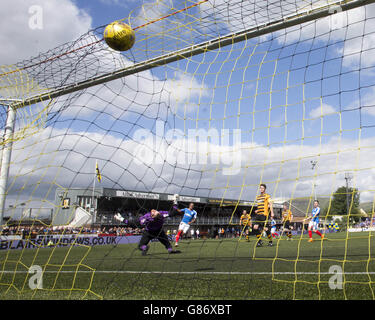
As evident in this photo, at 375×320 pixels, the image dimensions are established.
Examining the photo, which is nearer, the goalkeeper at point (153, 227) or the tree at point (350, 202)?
the tree at point (350, 202)

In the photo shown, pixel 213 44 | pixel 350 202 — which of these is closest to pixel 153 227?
pixel 213 44

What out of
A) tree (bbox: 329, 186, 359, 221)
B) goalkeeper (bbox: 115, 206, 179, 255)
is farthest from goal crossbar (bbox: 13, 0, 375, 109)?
goalkeeper (bbox: 115, 206, 179, 255)

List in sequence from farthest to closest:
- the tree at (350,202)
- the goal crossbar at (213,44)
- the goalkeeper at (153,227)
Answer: the goalkeeper at (153,227), the goal crossbar at (213,44), the tree at (350,202)

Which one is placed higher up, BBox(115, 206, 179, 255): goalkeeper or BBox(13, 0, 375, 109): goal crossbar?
BBox(13, 0, 375, 109): goal crossbar

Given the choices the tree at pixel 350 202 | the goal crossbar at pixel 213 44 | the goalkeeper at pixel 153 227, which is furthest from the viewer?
the goalkeeper at pixel 153 227

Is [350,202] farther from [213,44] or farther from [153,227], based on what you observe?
[153,227]

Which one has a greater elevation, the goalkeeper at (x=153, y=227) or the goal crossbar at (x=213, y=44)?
the goal crossbar at (x=213, y=44)

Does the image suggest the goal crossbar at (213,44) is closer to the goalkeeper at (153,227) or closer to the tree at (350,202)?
the tree at (350,202)

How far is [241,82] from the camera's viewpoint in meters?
4.54

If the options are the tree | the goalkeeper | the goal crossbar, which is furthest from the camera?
the goalkeeper

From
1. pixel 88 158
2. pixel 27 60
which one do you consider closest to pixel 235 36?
pixel 88 158

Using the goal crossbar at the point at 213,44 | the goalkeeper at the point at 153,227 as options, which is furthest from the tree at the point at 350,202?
the goalkeeper at the point at 153,227

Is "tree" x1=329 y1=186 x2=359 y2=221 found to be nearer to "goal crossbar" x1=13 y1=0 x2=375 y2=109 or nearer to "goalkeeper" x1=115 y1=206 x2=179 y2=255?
"goal crossbar" x1=13 y1=0 x2=375 y2=109
